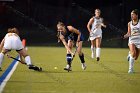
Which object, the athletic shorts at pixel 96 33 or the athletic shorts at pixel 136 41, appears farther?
the athletic shorts at pixel 96 33

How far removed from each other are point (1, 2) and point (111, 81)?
16.3 meters

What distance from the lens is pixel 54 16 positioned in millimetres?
28266

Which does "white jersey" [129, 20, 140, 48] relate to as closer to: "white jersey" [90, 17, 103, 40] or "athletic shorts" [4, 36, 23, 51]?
"athletic shorts" [4, 36, 23, 51]

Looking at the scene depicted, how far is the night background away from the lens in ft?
92.2

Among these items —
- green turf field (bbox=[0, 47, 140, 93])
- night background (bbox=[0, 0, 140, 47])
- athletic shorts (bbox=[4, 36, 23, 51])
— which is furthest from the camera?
night background (bbox=[0, 0, 140, 47])

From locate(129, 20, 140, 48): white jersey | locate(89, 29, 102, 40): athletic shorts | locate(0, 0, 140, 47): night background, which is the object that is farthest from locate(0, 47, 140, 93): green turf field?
locate(0, 0, 140, 47): night background

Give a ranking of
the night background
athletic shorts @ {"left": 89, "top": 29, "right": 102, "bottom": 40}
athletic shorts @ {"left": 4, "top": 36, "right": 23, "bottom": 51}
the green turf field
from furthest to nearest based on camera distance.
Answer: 1. the night background
2. athletic shorts @ {"left": 89, "top": 29, "right": 102, "bottom": 40}
3. athletic shorts @ {"left": 4, "top": 36, "right": 23, "bottom": 51}
4. the green turf field

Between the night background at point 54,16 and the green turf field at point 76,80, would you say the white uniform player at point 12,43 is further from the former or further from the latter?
the night background at point 54,16

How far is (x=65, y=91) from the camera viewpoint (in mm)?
10789

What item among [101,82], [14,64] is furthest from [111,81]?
[14,64]

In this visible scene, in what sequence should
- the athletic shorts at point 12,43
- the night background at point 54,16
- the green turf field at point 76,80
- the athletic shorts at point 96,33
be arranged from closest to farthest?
the green turf field at point 76,80 < the athletic shorts at point 12,43 < the athletic shorts at point 96,33 < the night background at point 54,16

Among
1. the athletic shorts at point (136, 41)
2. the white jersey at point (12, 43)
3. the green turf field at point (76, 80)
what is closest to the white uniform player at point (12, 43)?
the white jersey at point (12, 43)

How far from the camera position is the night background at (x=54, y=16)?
28094 millimetres

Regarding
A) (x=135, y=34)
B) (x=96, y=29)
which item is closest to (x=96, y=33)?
(x=96, y=29)
